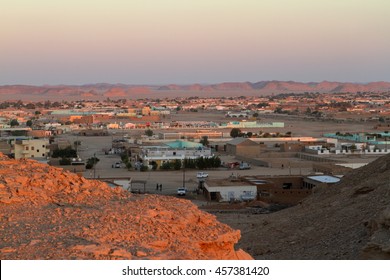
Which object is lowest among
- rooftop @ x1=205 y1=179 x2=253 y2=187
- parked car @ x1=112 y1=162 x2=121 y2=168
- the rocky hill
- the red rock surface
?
parked car @ x1=112 y1=162 x2=121 y2=168

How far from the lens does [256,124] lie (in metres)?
66.8

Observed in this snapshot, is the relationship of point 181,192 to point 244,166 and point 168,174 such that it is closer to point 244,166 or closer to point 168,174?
point 168,174

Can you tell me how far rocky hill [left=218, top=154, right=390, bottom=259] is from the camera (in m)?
11.0

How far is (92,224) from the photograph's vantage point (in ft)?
22.6

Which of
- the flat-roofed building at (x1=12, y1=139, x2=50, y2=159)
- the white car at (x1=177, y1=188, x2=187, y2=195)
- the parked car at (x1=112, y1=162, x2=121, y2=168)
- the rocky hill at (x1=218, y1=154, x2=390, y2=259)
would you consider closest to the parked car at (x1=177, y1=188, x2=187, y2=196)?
the white car at (x1=177, y1=188, x2=187, y2=195)

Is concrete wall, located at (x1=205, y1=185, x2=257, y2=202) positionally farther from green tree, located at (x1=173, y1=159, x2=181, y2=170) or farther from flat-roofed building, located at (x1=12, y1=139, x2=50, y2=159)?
flat-roofed building, located at (x1=12, y1=139, x2=50, y2=159)

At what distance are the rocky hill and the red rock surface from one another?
338 centimetres

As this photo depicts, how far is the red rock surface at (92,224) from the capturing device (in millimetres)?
6266

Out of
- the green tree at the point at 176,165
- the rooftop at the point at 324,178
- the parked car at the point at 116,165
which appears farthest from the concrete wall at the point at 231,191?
the parked car at the point at 116,165

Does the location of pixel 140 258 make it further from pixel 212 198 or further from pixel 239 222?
pixel 212 198

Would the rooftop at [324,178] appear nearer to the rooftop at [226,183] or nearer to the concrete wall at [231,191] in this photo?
the concrete wall at [231,191]

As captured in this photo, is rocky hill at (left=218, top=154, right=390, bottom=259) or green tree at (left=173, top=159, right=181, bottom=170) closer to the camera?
rocky hill at (left=218, top=154, right=390, bottom=259)

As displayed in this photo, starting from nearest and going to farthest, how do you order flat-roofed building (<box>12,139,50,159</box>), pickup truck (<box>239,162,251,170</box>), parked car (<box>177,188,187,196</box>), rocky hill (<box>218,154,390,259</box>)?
rocky hill (<box>218,154,390,259</box>)
parked car (<box>177,188,187,196</box>)
pickup truck (<box>239,162,251,170</box>)
flat-roofed building (<box>12,139,50,159</box>)

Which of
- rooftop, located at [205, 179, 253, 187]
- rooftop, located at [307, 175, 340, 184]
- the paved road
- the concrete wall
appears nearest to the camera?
rooftop, located at [307, 175, 340, 184]
